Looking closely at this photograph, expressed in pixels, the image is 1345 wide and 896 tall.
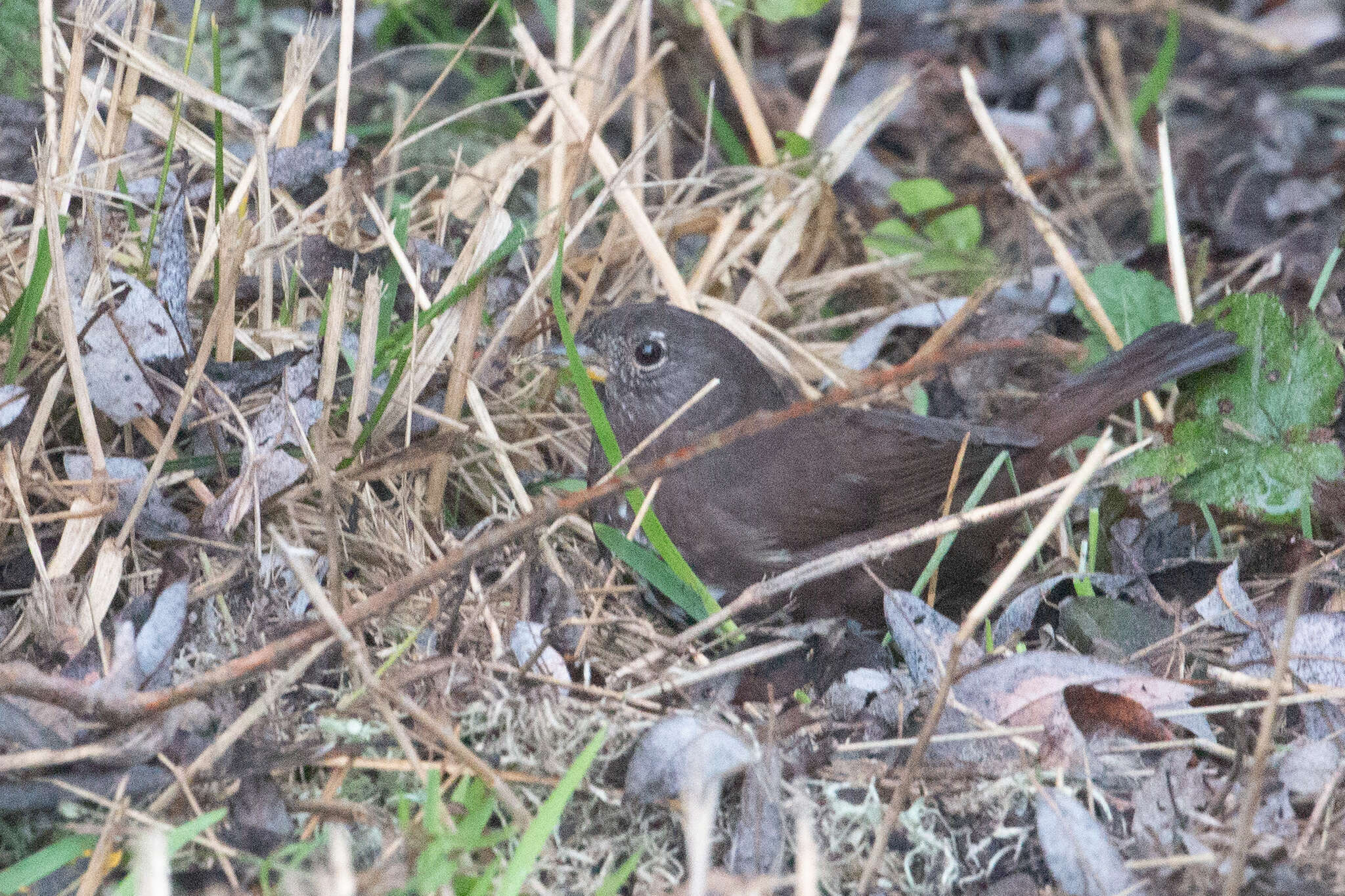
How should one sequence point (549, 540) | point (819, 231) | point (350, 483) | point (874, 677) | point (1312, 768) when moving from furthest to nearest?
point (819, 231), point (549, 540), point (350, 483), point (874, 677), point (1312, 768)

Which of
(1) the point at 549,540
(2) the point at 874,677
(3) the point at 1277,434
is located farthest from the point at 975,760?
(3) the point at 1277,434

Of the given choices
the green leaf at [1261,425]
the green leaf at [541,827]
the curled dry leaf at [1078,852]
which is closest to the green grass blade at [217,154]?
the green leaf at [541,827]

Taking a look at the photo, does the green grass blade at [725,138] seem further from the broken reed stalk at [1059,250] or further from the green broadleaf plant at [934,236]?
the broken reed stalk at [1059,250]

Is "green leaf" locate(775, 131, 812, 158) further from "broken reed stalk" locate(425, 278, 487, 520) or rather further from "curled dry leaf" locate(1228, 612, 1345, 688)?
"curled dry leaf" locate(1228, 612, 1345, 688)

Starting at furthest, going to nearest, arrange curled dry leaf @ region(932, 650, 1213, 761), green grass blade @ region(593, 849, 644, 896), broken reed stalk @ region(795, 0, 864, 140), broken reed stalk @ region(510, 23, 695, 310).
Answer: broken reed stalk @ region(795, 0, 864, 140) → broken reed stalk @ region(510, 23, 695, 310) → curled dry leaf @ region(932, 650, 1213, 761) → green grass blade @ region(593, 849, 644, 896)

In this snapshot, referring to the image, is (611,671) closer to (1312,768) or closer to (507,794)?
(507,794)

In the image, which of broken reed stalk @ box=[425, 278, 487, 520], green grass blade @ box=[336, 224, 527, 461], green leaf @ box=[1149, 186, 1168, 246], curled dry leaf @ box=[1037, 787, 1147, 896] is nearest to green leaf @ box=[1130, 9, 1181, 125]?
green leaf @ box=[1149, 186, 1168, 246]
